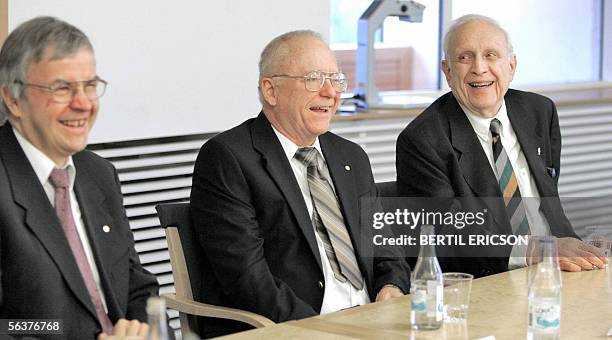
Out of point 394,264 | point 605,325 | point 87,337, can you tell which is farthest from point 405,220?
point 87,337

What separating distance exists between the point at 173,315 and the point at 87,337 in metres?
2.10

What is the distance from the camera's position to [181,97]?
4.88 meters

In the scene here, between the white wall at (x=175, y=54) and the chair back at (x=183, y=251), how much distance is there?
4.12 ft

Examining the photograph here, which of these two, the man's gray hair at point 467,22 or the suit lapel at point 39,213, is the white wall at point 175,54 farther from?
the suit lapel at point 39,213

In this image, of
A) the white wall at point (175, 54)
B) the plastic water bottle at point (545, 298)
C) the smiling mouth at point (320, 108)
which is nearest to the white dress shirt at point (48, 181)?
the smiling mouth at point (320, 108)

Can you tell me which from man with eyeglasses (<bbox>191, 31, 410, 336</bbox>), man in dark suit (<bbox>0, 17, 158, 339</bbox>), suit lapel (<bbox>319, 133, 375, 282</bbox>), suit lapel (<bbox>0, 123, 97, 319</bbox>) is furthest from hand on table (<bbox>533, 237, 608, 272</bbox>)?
suit lapel (<bbox>0, 123, 97, 319</bbox>)

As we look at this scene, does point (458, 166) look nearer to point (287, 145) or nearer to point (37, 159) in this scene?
point (287, 145)

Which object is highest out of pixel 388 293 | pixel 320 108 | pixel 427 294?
pixel 320 108

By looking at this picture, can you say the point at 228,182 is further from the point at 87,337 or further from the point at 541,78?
the point at 541,78

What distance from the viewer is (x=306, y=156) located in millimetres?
3664

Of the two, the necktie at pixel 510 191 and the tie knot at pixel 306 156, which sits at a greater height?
the tie knot at pixel 306 156

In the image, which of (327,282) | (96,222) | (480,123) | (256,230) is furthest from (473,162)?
(96,222)

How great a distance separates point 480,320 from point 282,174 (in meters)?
0.93

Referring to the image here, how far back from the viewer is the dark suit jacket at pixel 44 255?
9.03ft
